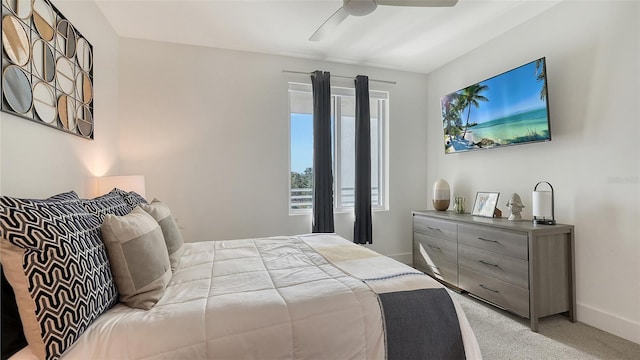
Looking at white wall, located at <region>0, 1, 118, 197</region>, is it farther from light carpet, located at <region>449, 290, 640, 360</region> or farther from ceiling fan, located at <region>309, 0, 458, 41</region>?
light carpet, located at <region>449, 290, 640, 360</region>

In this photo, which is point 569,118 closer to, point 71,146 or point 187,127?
point 187,127

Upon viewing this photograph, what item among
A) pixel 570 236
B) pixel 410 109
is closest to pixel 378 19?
pixel 410 109

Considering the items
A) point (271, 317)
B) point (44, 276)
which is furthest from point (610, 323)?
point (44, 276)

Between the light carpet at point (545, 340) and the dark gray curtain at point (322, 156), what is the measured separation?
5.36 ft

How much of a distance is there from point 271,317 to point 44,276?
74 cm

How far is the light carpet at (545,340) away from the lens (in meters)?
1.82

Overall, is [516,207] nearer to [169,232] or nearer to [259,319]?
[259,319]

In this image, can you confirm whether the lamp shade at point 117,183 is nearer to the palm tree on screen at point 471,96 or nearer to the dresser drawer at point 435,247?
the dresser drawer at point 435,247

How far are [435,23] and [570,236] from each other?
2.22 m

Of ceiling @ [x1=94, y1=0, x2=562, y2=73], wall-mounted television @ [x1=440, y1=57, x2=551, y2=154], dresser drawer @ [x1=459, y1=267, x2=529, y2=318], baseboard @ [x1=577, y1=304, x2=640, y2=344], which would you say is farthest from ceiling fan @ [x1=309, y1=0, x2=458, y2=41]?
baseboard @ [x1=577, y1=304, x2=640, y2=344]

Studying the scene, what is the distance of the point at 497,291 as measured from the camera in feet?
7.77

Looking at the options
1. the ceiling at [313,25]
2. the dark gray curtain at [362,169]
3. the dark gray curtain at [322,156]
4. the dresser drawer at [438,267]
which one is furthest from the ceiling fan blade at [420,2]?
the dresser drawer at [438,267]

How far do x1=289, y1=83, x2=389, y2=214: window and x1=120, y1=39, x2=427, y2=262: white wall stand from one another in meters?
0.14

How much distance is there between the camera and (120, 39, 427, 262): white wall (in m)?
2.89
